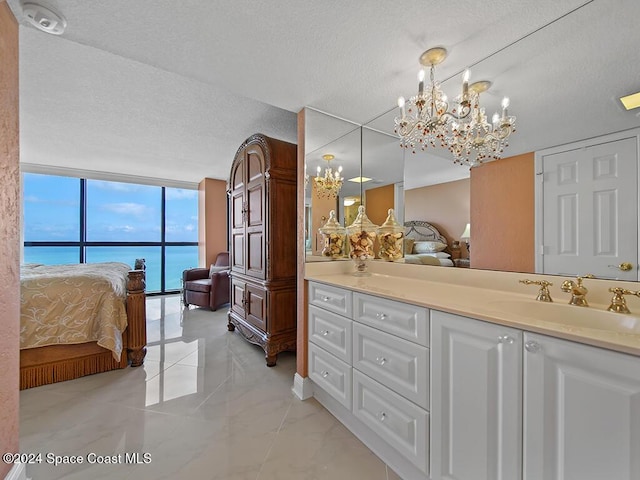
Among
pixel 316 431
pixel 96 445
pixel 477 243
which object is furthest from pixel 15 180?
pixel 477 243

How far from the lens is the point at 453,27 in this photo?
126 cm

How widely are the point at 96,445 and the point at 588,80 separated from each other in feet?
10.2

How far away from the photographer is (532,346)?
0.85 meters

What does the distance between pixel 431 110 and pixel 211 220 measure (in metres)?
4.85

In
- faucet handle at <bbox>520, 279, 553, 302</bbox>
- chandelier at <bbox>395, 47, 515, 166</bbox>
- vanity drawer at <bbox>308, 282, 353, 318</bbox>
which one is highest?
chandelier at <bbox>395, 47, 515, 166</bbox>

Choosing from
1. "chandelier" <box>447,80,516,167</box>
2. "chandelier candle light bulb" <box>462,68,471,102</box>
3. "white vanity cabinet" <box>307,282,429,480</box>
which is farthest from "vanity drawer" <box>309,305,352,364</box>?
"chandelier candle light bulb" <box>462,68,471,102</box>

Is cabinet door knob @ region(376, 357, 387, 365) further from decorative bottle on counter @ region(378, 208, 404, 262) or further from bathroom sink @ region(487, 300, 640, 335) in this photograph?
decorative bottle on counter @ region(378, 208, 404, 262)

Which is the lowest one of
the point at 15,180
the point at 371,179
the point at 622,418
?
the point at 622,418

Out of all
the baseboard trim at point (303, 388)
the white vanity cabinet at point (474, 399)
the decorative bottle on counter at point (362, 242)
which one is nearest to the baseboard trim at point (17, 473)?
the baseboard trim at point (303, 388)

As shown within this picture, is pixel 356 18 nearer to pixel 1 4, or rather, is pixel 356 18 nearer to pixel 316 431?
pixel 1 4

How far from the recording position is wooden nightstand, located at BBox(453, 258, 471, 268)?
1614 mm

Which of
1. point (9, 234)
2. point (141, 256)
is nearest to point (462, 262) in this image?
point (9, 234)

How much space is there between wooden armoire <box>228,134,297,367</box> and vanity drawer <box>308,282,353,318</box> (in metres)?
0.61

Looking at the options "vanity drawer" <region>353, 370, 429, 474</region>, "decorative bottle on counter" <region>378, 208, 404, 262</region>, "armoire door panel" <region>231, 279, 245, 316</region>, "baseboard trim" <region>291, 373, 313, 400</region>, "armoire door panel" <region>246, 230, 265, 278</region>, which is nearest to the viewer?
"vanity drawer" <region>353, 370, 429, 474</region>
